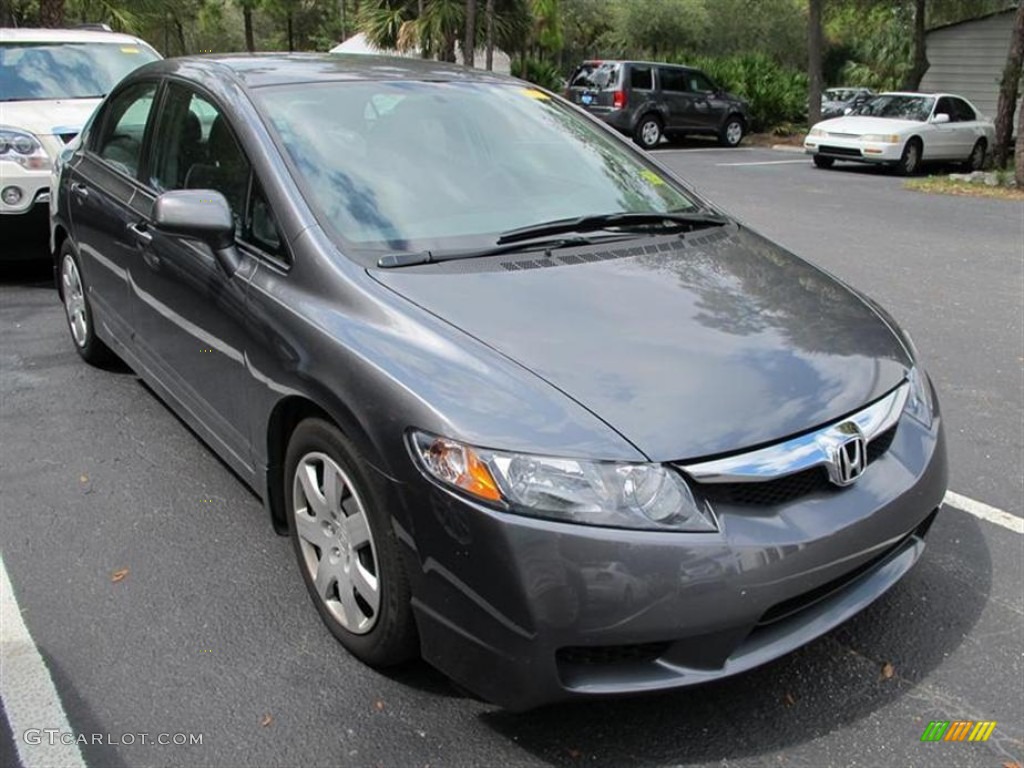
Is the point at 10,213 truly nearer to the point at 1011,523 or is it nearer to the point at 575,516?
the point at 575,516

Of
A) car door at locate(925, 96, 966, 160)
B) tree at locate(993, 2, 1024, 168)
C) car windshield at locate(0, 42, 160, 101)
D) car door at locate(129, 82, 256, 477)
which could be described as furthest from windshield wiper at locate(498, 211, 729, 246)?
car door at locate(925, 96, 966, 160)

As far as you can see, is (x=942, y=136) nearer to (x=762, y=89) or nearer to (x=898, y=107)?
(x=898, y=107)

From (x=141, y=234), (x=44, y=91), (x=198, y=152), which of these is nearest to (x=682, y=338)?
(x=198, y=152)

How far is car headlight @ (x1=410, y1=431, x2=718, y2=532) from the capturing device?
2.15 meters

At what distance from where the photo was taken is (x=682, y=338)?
103 inches

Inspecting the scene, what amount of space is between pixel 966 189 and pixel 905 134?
2.89 m

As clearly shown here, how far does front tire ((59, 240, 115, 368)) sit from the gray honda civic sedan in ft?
4.08

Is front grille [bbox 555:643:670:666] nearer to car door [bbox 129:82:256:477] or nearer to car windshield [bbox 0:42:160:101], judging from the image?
car door [bbox 129:82:256:477]

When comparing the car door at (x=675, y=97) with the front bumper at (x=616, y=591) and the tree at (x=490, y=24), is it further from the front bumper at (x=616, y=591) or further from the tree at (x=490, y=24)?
the front bumper at (x=616, y=591)

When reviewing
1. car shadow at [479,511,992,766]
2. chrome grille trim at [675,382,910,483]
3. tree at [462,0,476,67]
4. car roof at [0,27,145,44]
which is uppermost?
tree at [462,0,476,67]

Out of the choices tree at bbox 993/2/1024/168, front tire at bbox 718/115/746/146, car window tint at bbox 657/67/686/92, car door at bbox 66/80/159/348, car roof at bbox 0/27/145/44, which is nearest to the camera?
car door at bbox 66/80/159/348

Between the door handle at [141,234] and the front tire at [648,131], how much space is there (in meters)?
18.6

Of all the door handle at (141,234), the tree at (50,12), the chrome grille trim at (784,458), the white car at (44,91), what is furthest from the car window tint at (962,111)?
the chrome grille trim at (784,458)

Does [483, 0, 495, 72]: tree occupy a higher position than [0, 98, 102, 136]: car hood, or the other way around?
[483, 0, 495, 72]: tree
